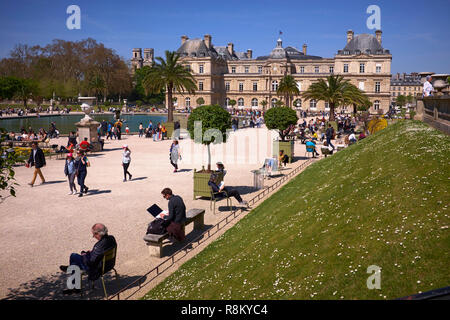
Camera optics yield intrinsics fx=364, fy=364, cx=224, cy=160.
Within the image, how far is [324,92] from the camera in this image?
33500mm

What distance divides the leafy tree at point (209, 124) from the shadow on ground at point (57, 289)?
6.37 m

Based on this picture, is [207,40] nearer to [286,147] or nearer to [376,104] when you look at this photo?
[376,104]

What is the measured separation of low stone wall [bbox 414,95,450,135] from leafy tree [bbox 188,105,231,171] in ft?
21.9

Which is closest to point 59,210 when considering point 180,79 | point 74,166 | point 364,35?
point 74,166

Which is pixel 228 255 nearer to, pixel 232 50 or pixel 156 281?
pixel 156 281

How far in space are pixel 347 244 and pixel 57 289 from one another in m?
4.89

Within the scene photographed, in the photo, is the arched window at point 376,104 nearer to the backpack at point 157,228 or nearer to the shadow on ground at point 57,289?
the backpack at point 157,228

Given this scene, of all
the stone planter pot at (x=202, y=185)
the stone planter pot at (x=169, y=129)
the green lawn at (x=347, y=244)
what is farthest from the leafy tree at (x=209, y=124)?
the stone planter pot at (x=169, y=129)

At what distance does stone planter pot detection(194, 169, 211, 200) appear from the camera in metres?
11.7

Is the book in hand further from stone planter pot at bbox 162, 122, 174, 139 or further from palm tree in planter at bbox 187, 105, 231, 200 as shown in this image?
stone planter pot at bbox 162, 122, 174, 139

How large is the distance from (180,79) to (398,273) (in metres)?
31.7

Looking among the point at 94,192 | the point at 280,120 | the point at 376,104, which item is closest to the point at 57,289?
the point at 94,192

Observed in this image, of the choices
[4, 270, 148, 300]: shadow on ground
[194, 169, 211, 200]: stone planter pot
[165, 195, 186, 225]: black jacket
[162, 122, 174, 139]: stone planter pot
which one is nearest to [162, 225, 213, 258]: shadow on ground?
[165, 195, 186, 225]: black jacket

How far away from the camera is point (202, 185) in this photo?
38.8ft
